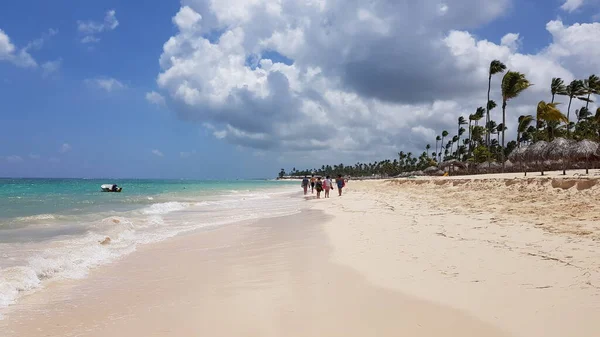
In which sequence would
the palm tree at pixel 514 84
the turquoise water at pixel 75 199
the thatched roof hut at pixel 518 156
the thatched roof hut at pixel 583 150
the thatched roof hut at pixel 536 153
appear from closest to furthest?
1. the turquoise water at pixel 75 199
2. the thatched roof hut at pixel 583 150
3. the thatched roof hut at pixel 536 153
4. the thatched roof hut at pixel 518 156
5. the palm tree at pixel 514 84

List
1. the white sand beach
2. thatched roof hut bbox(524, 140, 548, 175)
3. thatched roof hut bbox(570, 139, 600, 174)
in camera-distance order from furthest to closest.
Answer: thatched roof hut bbox(524, 140, 548, 175), thatched roof hut bbox(570, 139, 600, 174), the white sand beach

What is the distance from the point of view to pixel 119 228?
39.9 ft

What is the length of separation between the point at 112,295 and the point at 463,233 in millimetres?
6615

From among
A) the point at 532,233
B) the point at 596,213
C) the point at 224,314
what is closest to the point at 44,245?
the point at 224,314

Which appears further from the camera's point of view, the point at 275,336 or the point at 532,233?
the point at 532,233

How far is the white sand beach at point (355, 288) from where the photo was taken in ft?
12.0

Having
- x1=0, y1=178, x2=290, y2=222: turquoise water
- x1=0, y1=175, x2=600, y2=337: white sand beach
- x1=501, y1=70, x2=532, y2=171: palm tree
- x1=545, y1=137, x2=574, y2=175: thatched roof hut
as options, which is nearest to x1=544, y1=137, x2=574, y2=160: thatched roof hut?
x1=545, y1=137, x2=574, y2=175: thatched roof hut

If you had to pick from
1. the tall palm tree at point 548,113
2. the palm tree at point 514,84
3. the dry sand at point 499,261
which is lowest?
the dry sand at point 499,261

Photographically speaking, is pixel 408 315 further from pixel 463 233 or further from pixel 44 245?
pixel 44 245

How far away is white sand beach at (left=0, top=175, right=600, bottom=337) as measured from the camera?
3650mm

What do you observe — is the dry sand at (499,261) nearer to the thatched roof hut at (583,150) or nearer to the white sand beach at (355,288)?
the white sand beach at (355,288)

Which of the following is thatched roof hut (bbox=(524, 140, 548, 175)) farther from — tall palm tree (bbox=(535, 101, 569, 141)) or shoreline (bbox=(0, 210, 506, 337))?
shoreline (bbox=(0, 210, 506, 337))

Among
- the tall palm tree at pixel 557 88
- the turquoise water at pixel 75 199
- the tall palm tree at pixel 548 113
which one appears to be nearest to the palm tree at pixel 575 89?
the tall palm tree at pixel 557 88

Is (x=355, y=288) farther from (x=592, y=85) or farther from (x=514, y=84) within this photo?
(x=592, y=85)
